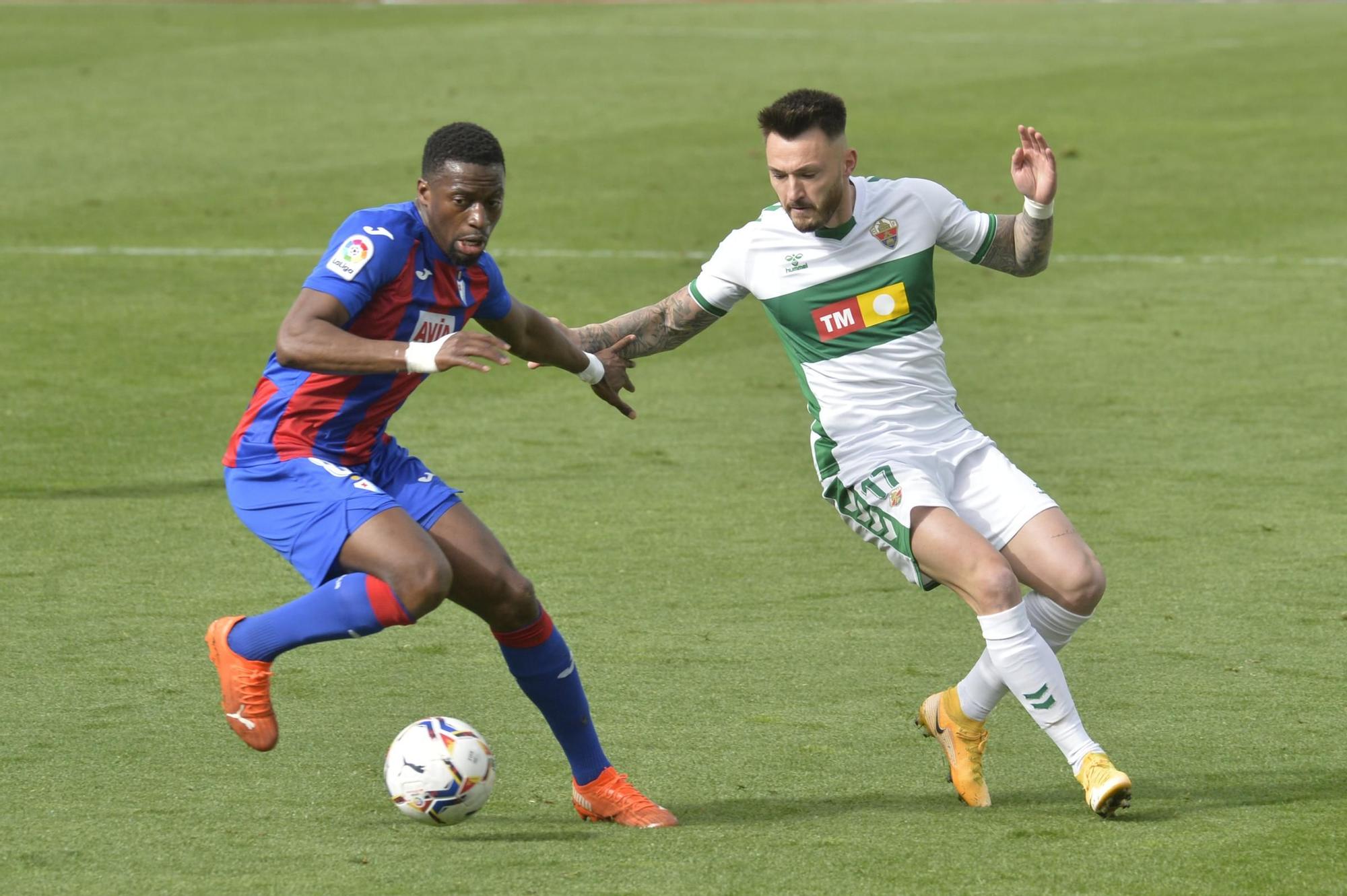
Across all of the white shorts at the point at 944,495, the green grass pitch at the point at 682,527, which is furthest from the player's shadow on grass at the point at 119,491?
the white shorts at the point at 944,495

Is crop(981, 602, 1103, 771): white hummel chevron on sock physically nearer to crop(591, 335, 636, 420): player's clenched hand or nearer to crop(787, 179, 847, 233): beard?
crop(787, 179, 847, 233): beard

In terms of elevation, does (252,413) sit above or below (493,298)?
below

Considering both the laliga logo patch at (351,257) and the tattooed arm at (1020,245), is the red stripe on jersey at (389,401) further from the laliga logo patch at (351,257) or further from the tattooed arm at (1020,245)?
the tattooed arm at (1020,245)

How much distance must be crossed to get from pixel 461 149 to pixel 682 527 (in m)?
3.90

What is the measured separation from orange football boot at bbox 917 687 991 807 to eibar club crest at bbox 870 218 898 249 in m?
1.47

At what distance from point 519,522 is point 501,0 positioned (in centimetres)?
3109

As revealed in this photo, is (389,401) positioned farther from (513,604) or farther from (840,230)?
(840,230)

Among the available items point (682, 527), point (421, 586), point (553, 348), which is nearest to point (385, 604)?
point (421, 586)

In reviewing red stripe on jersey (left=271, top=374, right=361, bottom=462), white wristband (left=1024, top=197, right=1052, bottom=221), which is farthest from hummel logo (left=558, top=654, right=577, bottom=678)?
white wristband (left=1024, top=197, right=1052, bottom=221)

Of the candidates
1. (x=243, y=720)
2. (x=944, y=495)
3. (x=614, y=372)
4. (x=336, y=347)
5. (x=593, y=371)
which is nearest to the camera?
(x=336, y=347)

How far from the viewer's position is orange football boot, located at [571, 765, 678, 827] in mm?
5723

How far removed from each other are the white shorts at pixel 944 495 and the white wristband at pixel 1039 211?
795 mm

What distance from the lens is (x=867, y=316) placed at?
630cm

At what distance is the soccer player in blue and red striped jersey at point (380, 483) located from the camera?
18.1 feet
